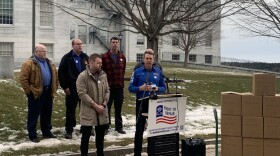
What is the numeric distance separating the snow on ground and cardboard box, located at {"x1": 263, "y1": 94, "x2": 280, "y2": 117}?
3128mm

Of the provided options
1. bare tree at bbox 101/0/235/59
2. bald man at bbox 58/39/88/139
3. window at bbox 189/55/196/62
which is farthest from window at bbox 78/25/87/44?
bald man at bbox 58/39/88/139

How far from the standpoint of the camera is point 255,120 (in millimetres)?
7219

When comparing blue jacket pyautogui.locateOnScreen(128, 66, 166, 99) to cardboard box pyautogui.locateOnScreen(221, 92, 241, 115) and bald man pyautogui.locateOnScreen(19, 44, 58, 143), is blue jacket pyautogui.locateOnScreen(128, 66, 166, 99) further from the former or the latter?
bald man pyautogui.locateOnScreen(19, 44, 58, 143)

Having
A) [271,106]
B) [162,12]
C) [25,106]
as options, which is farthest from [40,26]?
[271,106]

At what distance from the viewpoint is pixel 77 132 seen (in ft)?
31.6

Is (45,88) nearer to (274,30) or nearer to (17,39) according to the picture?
(274,30)

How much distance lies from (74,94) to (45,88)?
65cm

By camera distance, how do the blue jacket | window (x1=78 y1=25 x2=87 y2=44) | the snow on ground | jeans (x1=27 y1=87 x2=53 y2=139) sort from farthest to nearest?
window (x1=78 y1=25 x2=87 y2=44)
jeans (x1=27 y1=87 x2=53 y2=139)
the snow on ground
the blue jacket

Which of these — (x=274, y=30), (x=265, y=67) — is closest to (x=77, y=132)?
(x=274, y=30)

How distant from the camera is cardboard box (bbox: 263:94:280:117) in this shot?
7.13 metres

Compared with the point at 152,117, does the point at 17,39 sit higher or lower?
higher

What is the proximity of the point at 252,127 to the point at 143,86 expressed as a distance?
1.99 metres

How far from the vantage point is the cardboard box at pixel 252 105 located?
721 centimetres

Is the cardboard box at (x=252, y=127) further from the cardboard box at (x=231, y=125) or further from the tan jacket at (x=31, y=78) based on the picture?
the tan jacket at (x=31, y=78)
